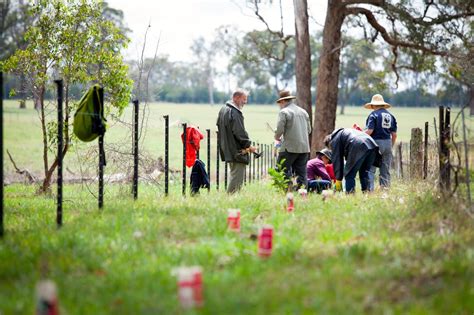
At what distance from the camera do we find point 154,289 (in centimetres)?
448

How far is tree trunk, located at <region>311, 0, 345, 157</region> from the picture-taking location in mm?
17938

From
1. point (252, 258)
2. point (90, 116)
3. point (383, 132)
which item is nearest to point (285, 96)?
point (383, 132)

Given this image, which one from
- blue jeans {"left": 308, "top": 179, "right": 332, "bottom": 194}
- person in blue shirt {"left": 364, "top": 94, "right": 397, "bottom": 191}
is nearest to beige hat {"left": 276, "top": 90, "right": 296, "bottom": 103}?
blue jeans {"left": 308, "top": 179, "right": 332, "bottom": 194}

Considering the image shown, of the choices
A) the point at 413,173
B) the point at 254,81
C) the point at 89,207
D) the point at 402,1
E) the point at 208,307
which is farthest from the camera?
the point at 254,81

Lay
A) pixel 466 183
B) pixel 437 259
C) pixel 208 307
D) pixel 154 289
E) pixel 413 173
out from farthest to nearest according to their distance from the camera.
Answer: pixel 413 173 → pixel 466 183 → pixel 437 259 → pixel 154 289 → pixel 208 307

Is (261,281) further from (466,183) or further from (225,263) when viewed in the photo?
(466,183)

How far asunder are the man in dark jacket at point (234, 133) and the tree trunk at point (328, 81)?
7928 millimetres

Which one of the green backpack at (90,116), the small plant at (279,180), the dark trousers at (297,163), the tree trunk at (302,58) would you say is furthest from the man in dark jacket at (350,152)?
the tree trunk at (302,58)

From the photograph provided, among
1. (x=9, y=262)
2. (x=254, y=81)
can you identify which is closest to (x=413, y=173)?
(x=9, y=262)

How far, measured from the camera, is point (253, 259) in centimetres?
529

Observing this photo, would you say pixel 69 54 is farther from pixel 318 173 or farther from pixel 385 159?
pixel 385 159

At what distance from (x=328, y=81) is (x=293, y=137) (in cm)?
→ 766

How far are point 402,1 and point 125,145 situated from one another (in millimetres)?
9527

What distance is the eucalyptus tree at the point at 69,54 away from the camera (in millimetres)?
13367
